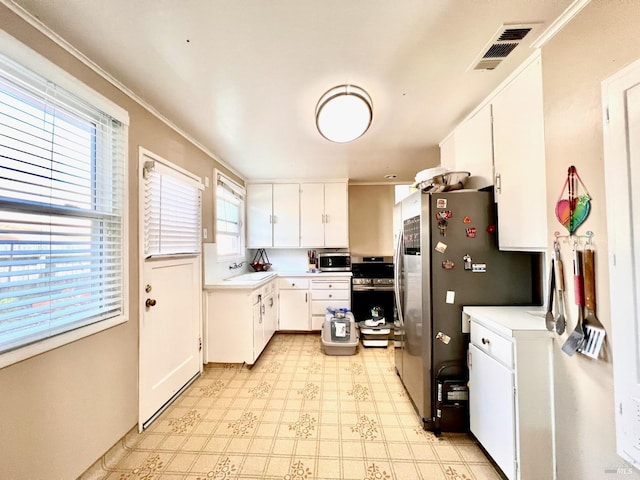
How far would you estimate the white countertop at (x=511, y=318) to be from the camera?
131 cm

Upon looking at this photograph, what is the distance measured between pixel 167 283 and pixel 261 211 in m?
2.15

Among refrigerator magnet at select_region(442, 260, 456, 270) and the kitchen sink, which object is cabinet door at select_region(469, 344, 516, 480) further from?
the kitchen sink

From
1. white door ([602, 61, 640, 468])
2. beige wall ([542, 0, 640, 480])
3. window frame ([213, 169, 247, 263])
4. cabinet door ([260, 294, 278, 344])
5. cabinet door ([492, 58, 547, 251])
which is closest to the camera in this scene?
white door ([602, 61, 640, 468])

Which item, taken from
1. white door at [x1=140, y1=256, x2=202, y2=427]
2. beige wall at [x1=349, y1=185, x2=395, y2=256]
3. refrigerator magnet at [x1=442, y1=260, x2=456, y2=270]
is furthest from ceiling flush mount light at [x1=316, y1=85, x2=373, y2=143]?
beige wall at [x1=349, y1=185, x2=395, y2=256]

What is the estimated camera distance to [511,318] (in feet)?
4.83

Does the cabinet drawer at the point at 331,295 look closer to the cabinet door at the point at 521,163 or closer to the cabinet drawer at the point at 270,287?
the cabinet drawer at the point at 270,287

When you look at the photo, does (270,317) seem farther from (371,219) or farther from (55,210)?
(55,210)

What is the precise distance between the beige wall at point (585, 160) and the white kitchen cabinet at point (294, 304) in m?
2.88

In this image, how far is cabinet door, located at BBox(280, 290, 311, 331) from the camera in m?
3.78

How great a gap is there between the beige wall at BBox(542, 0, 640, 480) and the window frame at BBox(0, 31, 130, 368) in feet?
8.02

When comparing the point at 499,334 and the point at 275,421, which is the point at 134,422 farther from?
the point at 499,334

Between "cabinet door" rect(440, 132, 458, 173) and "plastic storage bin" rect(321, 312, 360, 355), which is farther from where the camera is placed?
"plastic storage bin" rect(321, 312, 360, 355)

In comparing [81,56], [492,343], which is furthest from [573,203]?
[81,56]

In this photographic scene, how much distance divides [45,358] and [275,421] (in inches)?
56.9
